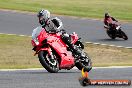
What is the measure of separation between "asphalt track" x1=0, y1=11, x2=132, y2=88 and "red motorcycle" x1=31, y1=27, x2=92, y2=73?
0.74 ft

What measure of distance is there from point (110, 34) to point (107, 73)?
15986 millimetres

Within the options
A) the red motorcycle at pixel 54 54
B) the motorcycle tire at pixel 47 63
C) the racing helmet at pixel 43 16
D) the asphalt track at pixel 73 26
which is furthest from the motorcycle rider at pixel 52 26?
the asphalt track at pixel 73 26

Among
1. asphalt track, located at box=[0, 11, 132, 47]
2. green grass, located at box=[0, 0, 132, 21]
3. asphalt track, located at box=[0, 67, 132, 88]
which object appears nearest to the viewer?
asphalt track, located at box=[0, 67, 132, 88]

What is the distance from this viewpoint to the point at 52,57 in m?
12.8

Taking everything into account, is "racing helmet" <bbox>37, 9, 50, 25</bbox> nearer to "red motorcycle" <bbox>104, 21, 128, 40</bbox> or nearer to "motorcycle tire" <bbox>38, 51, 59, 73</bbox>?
"motorcycle tire" <bbox>38, 51, 59, 73</bbox>

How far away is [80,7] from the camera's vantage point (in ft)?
131

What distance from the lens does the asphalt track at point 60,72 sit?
33.2 feet

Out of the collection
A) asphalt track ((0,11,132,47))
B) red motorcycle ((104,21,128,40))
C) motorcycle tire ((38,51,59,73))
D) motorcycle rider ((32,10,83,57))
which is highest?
motorcycle rider ((32,10,83,57))

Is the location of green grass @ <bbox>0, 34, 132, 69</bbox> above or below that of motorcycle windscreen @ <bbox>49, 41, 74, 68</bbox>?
below

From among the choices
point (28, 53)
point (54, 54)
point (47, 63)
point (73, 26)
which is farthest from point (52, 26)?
point (73, 26)

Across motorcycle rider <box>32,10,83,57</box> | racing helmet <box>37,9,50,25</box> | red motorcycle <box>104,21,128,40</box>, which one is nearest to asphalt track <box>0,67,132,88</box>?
motorcycle rider <box>32,10,83,57</box>

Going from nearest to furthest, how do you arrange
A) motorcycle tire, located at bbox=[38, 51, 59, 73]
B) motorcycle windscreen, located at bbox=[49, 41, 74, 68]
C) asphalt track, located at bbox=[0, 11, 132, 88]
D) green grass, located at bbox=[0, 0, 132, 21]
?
asphalt track, located at bbox=[0, 11, 132, 88]
motorcycle tire, located at bbox=[38, 51, 59, 73]
motorcycle windscreen, located at bbox=[49, 41, 74, 68]
green grass, located at bbox=[0, 0, 132, 21]

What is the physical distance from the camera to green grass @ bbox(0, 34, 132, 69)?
21.0m

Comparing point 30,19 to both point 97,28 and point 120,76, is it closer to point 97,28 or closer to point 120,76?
point 97,28
